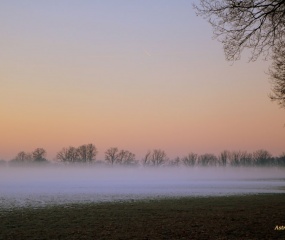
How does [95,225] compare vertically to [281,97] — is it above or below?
below

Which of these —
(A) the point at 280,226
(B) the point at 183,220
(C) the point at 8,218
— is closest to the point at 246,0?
(A) the point at 280,226

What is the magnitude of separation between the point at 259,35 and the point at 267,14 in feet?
3.02

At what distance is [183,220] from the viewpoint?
19.1 m

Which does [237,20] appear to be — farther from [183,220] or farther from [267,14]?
[183,220]

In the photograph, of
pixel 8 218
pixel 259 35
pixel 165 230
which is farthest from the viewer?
pixel 8 218

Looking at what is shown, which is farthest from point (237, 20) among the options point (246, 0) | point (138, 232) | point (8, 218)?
point (8, 218)

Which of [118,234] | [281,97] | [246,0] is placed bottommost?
[118,234]

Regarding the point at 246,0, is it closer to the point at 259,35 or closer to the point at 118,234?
the point at 259,35

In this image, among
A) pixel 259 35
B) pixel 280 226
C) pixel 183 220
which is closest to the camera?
pixel 259 35

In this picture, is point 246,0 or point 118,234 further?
point 118,234

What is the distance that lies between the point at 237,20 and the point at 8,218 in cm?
1705

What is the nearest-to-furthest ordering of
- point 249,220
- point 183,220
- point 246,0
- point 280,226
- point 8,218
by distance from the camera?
point 246,0 → point 280,226 → point 249,220 → point 183,220 → point 8,218

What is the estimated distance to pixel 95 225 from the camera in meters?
18.2

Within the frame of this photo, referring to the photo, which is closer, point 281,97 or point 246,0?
point 246,0
